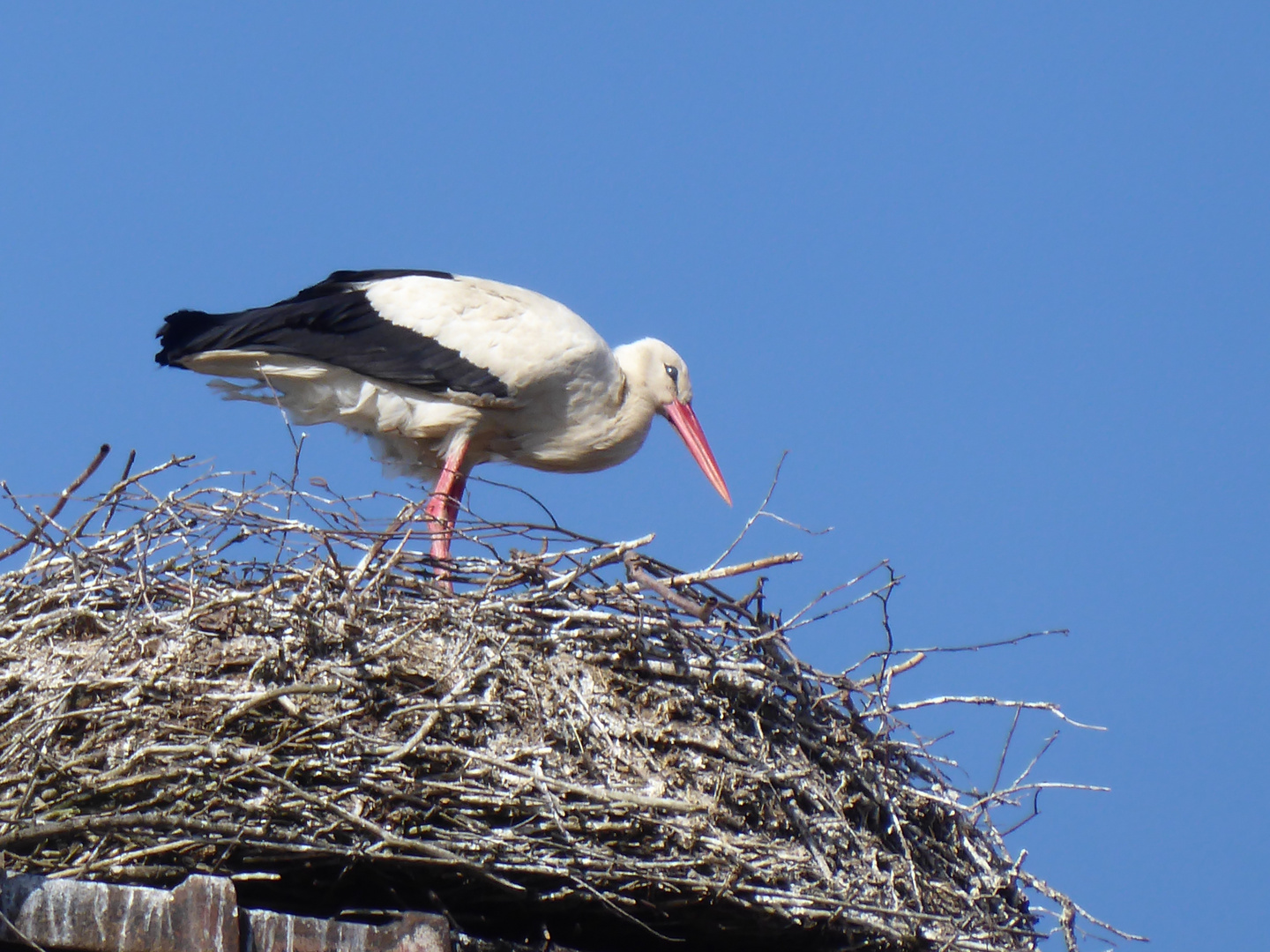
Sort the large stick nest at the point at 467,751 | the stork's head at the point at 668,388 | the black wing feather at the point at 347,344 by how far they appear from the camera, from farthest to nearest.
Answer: the stork's head at the point at 668,388
the black wing feather at the point at 347,344
the large stick nest at the point at 467,751

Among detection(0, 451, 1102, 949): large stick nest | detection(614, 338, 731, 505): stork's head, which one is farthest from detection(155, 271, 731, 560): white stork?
detection(0, 451, 1102, 949): large stick nest

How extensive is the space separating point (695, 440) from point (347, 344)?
1586 millimetres

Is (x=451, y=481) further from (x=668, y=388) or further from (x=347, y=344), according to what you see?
(x=668, y=388)

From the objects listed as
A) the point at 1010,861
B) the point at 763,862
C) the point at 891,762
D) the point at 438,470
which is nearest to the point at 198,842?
the point at 763,862

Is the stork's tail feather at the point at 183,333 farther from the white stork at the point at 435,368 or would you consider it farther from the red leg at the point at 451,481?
the red leg at the point at 451,481

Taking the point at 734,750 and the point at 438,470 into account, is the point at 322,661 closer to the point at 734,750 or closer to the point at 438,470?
the point at 734,750

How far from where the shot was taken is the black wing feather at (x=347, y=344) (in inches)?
229

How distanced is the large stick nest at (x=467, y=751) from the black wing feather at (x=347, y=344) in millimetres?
1588

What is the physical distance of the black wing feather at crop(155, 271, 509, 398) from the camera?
19.1ft

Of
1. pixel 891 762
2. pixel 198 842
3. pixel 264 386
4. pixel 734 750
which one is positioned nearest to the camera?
pixel 198 842

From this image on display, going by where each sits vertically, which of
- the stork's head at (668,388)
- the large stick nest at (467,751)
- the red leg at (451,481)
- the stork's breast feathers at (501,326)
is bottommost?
the large stick nest at (467,751)

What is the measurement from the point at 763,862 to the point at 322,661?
1060 millimetres

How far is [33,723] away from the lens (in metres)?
3.26

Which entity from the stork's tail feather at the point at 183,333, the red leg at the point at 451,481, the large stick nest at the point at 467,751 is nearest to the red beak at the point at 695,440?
the red leg at the point at 451,481
